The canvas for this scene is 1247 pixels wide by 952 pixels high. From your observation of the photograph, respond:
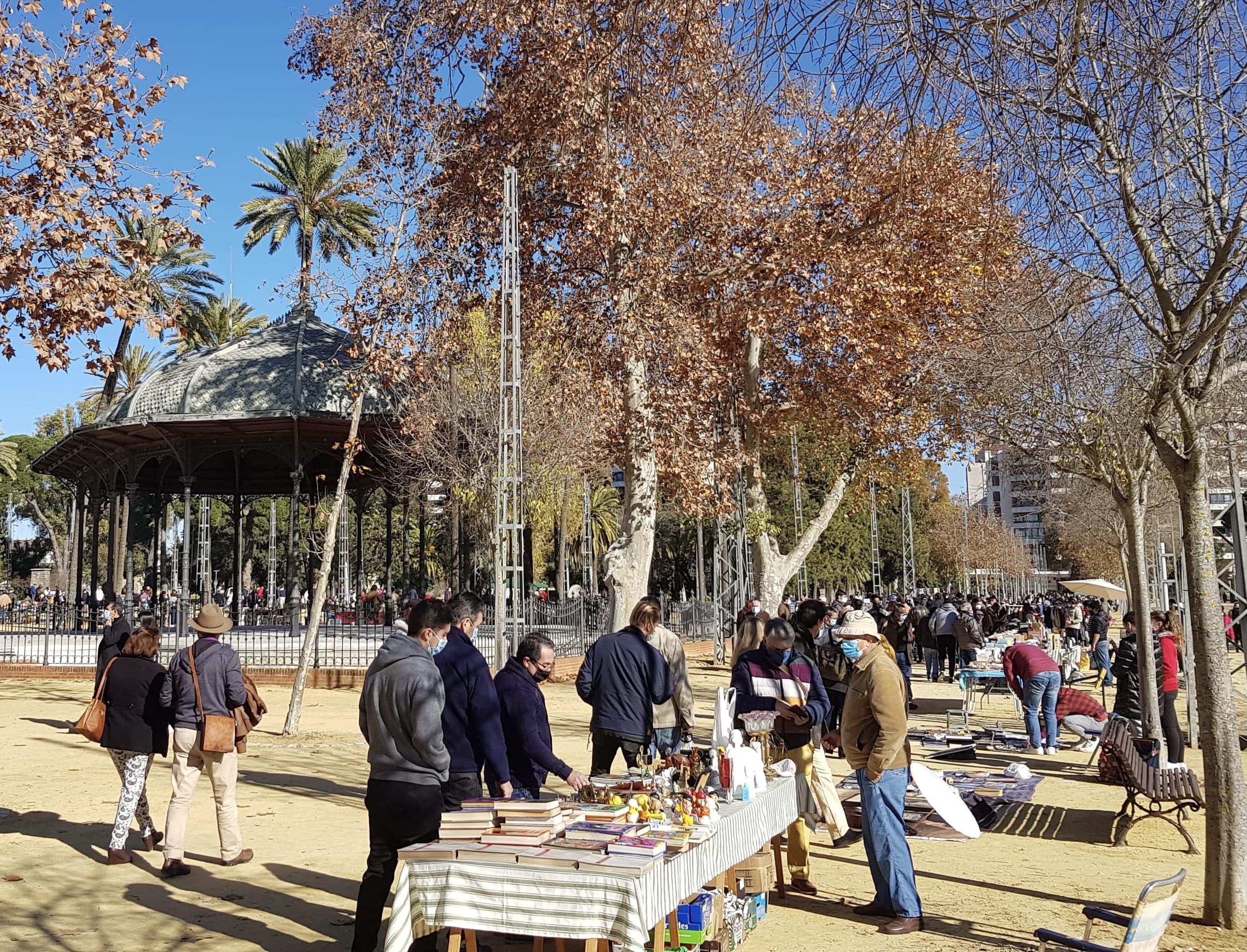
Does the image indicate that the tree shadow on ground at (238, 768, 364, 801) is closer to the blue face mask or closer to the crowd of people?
the crowd of people

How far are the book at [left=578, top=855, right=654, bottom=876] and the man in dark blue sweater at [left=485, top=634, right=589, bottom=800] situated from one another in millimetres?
1375

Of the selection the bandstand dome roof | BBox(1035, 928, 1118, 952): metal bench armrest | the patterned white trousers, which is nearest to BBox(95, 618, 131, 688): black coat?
the patterned white trousers

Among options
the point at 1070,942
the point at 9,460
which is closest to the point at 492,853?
the point at 1070,942

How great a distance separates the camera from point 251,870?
26.2 feet

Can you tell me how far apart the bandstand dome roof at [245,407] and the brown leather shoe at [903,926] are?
18002 millimetres

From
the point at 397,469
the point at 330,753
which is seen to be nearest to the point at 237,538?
the point at 397,469

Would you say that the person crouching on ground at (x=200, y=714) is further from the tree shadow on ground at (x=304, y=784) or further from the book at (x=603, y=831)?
the book at (x=603, y=831)

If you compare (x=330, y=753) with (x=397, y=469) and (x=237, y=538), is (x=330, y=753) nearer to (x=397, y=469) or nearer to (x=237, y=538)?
(x=397, y=469)

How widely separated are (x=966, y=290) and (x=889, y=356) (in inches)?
82.9

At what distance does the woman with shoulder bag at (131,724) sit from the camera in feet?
26.8

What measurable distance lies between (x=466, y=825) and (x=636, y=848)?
0.85 meters

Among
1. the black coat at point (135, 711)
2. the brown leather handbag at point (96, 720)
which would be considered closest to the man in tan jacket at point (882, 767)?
the black coat at point (135, 711)

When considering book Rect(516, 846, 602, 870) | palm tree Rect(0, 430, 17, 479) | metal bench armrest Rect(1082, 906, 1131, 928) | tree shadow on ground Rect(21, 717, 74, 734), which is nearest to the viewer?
book Rect(516, 846, 602, 870)

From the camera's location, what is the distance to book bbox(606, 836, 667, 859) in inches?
195
